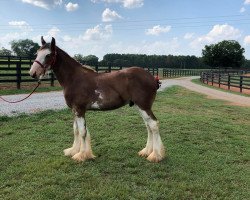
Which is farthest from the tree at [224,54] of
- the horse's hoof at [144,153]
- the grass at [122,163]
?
the horse's hoof at [144,153]

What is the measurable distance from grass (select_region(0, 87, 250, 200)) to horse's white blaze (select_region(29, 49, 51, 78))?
1467 millimetres

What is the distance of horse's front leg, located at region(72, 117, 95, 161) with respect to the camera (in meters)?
5.95

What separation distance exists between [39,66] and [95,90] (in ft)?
3.28

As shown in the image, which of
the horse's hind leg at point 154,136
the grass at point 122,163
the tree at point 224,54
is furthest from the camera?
the tree at point 224,54

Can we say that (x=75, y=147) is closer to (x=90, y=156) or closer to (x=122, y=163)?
(x=90, y=156)

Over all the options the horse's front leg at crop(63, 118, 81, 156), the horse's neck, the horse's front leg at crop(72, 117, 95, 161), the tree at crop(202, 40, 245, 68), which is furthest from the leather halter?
the tree at crop(202, 40, 245, 68)

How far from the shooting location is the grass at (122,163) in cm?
474

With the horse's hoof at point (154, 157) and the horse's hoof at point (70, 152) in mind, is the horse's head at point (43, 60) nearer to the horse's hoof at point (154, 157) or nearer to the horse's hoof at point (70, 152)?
the horse's hoof at point (70, 152)

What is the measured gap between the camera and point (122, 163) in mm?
5934

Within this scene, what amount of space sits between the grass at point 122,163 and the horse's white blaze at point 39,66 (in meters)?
1.47

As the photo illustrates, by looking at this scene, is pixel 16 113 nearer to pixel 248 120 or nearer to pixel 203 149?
pixel 203 149

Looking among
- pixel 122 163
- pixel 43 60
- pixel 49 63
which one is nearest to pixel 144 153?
pixel 122 163

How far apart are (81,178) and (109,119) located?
4.56 m

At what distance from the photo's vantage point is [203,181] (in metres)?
5.19
